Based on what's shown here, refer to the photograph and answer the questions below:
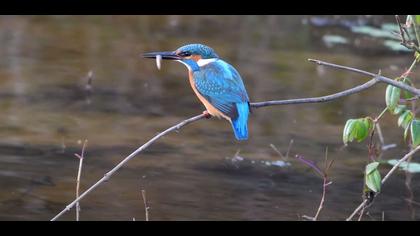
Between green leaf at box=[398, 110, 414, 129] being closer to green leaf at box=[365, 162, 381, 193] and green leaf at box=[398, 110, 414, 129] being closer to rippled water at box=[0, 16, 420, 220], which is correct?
green leaf at box=[365, 162, 381, 193]

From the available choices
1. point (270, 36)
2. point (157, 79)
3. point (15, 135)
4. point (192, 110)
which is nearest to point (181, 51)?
point (15, 135)

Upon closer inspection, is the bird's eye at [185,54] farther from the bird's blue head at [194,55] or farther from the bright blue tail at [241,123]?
the bright blue tail at [241,123]

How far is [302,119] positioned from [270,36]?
264cm

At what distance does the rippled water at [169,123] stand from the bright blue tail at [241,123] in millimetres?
960

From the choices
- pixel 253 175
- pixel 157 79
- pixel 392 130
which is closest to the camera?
pixel 253 175

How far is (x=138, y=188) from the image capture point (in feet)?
16.3

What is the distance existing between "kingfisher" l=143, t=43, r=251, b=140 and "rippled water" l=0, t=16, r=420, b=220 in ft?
2.85

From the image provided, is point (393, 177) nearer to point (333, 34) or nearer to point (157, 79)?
point (157, 79)

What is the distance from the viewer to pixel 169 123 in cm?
617

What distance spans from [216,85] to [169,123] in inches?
86.1

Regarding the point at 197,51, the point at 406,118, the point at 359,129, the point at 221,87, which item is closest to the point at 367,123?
the point at 359,129

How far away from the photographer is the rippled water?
4855 millimetres

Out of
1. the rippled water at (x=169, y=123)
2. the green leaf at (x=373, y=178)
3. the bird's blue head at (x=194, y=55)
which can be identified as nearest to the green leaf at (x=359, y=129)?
the green leaf at (x=373, y=178)

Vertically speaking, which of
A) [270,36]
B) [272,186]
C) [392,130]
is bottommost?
[272,186]
